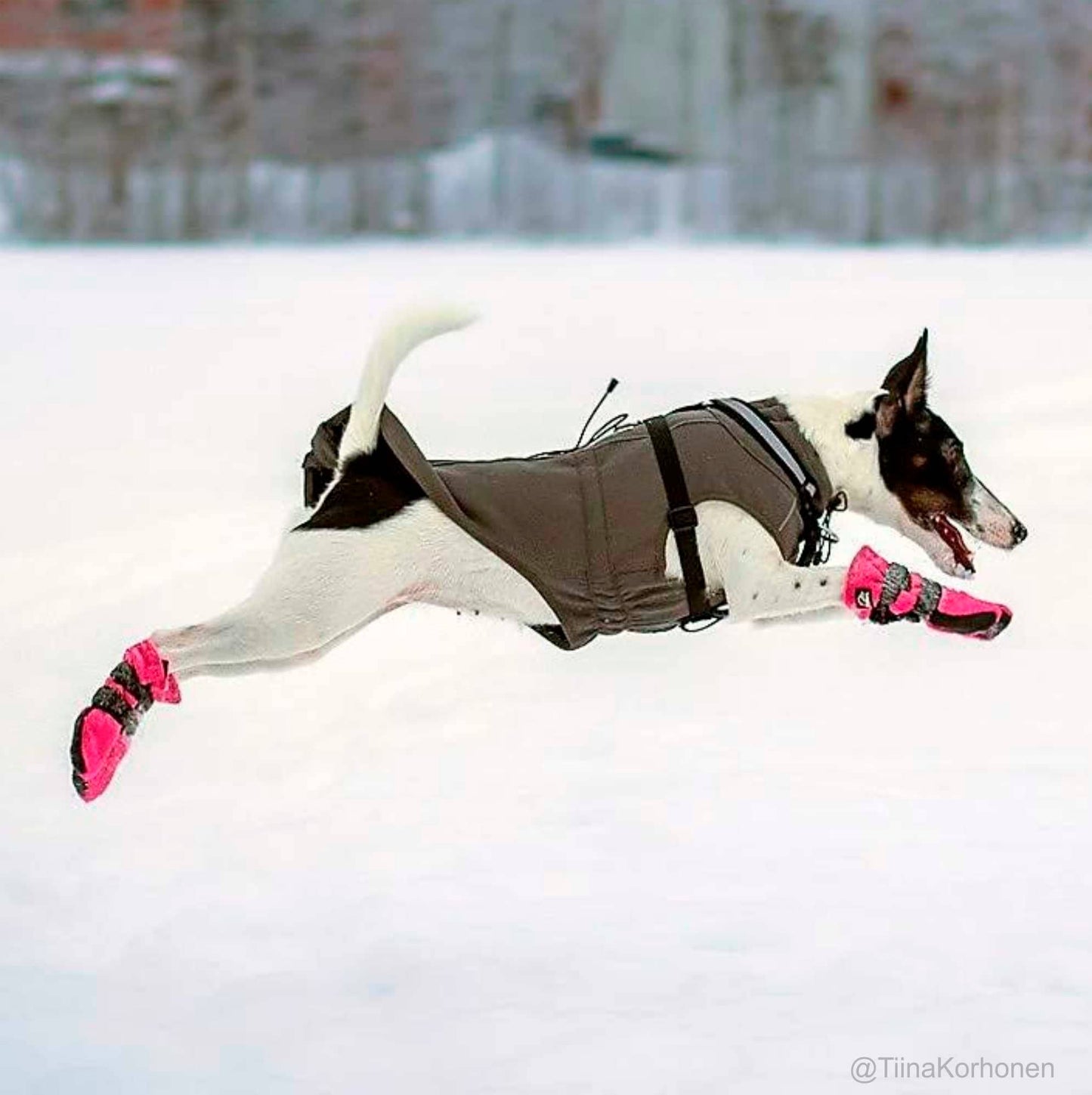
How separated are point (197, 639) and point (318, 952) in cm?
63

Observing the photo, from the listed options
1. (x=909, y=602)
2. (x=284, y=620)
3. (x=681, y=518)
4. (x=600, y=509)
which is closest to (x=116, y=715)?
(x=284, y=620)

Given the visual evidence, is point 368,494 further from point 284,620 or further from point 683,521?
point 683,521

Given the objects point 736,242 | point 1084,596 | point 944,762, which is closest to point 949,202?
point 736,242

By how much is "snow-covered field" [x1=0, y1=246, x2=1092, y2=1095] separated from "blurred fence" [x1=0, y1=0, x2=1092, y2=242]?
38.2ft

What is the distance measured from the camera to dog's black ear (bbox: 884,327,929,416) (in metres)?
3.73

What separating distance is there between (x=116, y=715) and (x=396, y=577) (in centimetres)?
56

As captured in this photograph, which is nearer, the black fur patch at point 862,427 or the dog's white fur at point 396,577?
the dog's white fur at point 396,577

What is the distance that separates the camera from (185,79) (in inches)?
812

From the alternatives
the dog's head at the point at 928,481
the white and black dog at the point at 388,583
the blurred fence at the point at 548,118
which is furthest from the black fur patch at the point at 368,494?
the blurred fence at the point at 548,118

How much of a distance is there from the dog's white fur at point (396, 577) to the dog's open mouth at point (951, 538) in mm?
333

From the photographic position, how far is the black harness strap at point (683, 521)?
3.61 m

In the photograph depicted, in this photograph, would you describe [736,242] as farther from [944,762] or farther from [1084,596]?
[944,762]

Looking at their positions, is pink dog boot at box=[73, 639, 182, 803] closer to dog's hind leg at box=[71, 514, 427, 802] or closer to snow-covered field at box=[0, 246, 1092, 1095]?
dog's hind leg at box=[71, 514, 427, 802]

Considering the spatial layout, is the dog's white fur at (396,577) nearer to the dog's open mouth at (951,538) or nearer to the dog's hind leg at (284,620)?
the dog's hind leg at (284,620)
